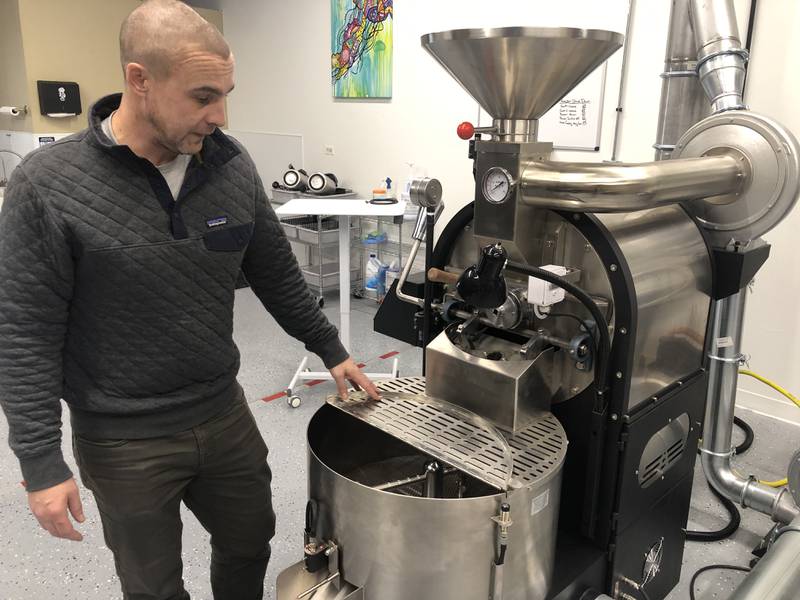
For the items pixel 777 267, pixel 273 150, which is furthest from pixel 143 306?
pixel 273 150

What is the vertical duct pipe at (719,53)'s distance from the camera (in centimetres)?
188

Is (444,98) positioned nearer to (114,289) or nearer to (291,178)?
(291,178)

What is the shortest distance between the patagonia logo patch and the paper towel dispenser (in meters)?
4.23

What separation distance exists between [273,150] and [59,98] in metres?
1.59

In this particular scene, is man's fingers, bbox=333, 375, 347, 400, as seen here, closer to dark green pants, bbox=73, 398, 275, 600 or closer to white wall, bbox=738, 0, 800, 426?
dark green pants, bbox=73, 398, 275, 600

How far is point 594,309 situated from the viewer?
1.19 meters

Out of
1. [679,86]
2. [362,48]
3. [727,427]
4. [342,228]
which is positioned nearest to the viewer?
[727,427]

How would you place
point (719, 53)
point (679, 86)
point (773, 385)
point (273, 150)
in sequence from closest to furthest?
point (719, 53)
point (679, 86)
point (773, 385)
point (273, 150)

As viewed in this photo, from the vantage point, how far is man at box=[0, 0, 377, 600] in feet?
3.58

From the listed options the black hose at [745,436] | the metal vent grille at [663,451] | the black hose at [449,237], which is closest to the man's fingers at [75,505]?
the black hose at [449,237]

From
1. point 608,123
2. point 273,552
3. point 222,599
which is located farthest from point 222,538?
point 608,123

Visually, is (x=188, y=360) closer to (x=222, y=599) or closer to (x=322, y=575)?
(x=322, y=575)

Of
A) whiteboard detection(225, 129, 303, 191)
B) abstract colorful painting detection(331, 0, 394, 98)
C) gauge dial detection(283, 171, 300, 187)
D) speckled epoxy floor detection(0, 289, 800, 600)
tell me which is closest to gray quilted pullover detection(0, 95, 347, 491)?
speckled epoxy floor detection(0, 289, 800, 600)

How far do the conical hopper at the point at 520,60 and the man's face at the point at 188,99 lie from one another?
1.32 ft
